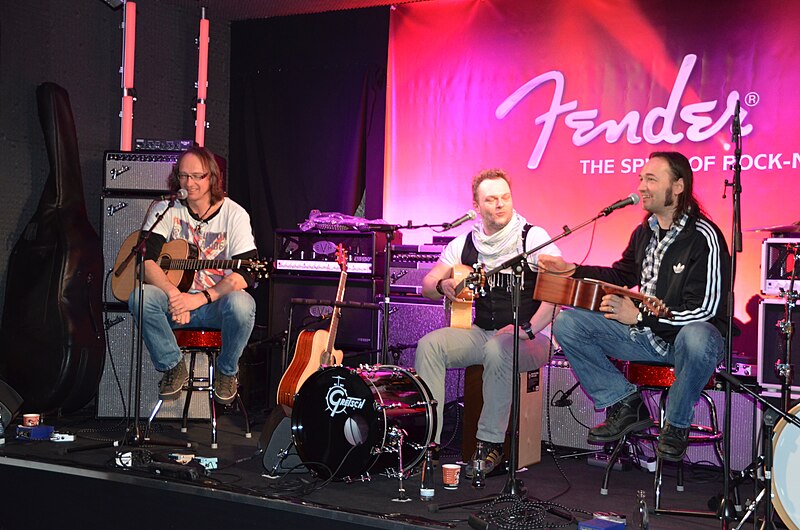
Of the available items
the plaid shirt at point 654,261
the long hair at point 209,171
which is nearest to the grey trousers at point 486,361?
the plaid shirt at point 654,261

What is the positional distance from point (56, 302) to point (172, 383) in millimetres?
1275

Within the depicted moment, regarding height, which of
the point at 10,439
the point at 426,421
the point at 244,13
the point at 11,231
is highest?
the point at 244,13

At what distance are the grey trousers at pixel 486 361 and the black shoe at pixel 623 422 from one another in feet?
1.77

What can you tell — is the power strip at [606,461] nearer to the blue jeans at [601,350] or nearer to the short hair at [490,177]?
the blue jeans at [601,350]

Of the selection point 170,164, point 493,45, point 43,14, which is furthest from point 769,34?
point 43,14

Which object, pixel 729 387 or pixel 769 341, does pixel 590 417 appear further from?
pixel 729 387

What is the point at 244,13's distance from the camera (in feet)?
25.7

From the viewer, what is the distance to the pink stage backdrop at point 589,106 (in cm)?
599

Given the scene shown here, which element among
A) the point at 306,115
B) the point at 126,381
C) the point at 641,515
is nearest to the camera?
the point at 641,515

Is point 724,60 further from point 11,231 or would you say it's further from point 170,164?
point 11,231

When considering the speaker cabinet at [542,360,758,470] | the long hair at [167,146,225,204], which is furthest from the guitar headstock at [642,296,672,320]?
the long hair at [167,146,225,204]

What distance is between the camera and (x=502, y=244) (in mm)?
5031

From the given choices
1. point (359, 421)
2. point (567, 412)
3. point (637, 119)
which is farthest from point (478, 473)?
point (637, 119)

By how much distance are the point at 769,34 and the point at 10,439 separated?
18.4 feet
